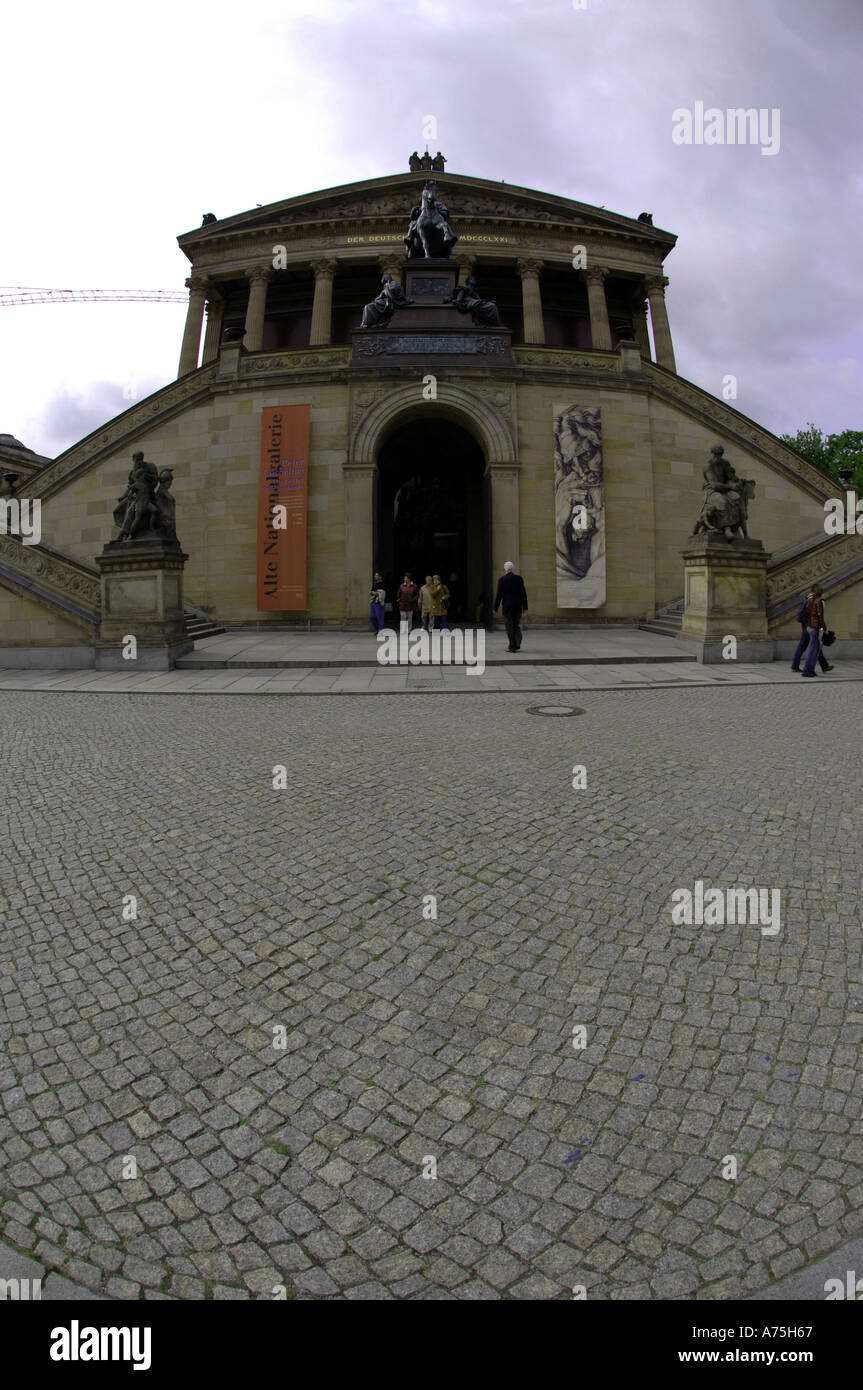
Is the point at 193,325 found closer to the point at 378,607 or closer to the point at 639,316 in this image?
the point at 639,316

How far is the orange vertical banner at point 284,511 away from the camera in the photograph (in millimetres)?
23203

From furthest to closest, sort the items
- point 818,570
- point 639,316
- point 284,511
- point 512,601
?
point 639,316
point 284,511
point 818,570
point 512,601

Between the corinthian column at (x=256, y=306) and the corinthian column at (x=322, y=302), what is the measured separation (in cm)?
293

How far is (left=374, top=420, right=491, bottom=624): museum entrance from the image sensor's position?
28812mm

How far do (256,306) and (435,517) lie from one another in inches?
749

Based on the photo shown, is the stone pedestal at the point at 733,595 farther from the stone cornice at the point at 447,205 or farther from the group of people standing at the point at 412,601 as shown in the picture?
the stone cornice at the point at 447,205

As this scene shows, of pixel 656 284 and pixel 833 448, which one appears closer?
pixel 656 284

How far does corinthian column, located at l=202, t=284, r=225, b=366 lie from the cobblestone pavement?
43001mm

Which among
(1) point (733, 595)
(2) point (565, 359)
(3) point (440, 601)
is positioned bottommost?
(1) point (733, 595)

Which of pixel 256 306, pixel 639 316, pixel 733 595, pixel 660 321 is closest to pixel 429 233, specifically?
pixel 256 306

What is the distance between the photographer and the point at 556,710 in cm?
1035

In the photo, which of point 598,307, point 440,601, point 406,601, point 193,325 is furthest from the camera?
point 193,325

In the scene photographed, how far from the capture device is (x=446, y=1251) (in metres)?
1.97

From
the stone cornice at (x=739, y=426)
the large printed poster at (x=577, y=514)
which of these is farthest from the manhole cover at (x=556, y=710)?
the stone cornice at (x=739, y=426)
